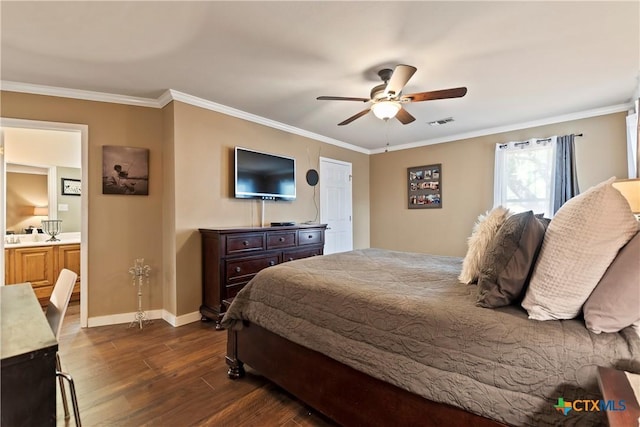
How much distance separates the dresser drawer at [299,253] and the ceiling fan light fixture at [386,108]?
6.49 ft

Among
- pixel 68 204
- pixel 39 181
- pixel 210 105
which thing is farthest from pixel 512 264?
pixel 39 181

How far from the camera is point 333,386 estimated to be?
148 cm

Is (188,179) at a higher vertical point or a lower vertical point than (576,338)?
higher

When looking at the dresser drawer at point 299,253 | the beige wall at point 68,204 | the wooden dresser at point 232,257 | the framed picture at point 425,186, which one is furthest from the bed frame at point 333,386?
the beige wall at point 68,204

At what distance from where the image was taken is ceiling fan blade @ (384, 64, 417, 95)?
79.3 inches

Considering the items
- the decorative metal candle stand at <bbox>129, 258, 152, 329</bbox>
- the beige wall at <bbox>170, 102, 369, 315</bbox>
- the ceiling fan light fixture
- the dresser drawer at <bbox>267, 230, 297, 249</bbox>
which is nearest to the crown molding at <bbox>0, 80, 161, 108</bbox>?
the beige wall at <bbox>170, 102, 369, 315</bbox>

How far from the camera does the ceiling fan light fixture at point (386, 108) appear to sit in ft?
8.22

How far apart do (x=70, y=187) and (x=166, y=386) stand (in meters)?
4.55

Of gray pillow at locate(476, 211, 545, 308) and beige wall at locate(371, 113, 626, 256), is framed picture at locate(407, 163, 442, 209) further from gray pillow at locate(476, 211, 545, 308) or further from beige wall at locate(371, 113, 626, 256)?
gray pillow at locate(476, 211, 545, 308)

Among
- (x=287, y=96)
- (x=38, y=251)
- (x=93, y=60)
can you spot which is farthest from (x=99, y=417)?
(x=38, y=251)

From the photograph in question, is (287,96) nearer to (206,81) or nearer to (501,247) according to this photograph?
(206,81)

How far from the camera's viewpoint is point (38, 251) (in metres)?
3.77

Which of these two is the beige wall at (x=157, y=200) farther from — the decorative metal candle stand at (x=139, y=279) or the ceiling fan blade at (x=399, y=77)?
the ceiling fan blade at (x=399, y=77)

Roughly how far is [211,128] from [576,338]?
353 centimetres
